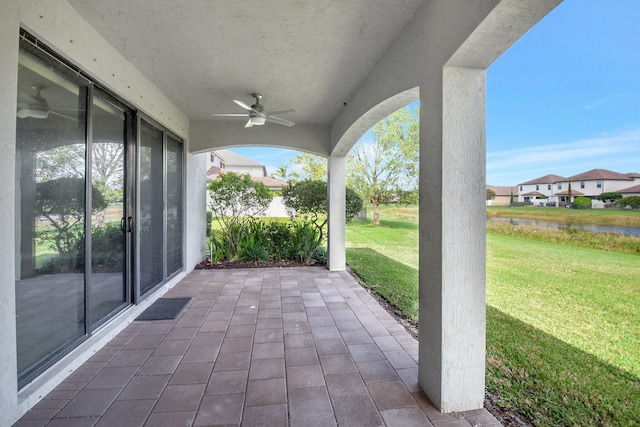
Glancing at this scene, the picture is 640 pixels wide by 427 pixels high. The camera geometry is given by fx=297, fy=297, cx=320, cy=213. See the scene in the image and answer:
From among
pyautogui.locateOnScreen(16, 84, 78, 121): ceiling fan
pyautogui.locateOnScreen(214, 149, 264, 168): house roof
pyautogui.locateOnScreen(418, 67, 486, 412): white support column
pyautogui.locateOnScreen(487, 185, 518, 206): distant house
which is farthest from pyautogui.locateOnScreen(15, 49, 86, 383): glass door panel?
pyautogui.locateOnScreen(214, 149, 264, 168): house roof

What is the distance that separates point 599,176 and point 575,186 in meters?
0.29

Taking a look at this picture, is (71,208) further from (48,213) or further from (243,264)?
(243,264)

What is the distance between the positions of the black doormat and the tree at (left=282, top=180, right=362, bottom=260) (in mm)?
3349

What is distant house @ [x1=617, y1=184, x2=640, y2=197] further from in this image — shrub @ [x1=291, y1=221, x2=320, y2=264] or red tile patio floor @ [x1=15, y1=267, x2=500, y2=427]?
shrub @ [x1=291, y1=221, x2=320, y2=264]

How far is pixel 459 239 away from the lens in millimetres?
1968

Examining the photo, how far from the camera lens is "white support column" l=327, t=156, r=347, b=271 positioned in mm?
5965

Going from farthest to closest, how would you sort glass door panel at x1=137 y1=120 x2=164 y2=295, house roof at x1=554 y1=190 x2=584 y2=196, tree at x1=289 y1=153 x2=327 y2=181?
tree at x1=289 y1=153 x2=327 y2=181 → glass door panel at x1=137 y1=120 x2=164 y2=295 → house roof at x1=554 y1=190 x2=584 y2=196

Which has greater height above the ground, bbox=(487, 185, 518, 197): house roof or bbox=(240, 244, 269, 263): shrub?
bbox=(487, 185, 518, 197): house roof

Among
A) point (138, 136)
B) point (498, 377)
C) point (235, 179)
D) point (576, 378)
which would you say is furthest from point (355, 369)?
point (235, 179)

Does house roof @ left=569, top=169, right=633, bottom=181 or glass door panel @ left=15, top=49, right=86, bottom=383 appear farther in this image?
house roof @ left=569, top=169, right=633, bottom=181

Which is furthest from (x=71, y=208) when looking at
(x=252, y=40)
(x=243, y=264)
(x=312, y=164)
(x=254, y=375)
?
(x=312, y=164)

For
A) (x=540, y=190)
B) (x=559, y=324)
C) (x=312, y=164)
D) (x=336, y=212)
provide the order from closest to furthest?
(x=559, y=324), (x=540, y=190), (x=336, y=212), (x=312, y=164)

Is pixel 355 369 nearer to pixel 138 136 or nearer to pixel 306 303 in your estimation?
pixel 306 303

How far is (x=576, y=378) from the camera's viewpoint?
88.5 inches
